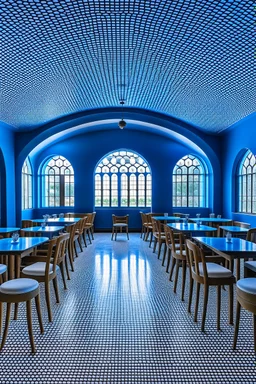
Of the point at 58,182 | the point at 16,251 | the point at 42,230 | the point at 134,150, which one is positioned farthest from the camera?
the point at 58,182

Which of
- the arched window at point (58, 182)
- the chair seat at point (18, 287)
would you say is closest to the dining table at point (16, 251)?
the chair seat at point (18, 287)

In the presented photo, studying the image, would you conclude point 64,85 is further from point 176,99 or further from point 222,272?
point 222,272

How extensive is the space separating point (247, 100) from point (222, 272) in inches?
168

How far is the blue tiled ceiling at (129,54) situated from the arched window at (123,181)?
3.69 meters

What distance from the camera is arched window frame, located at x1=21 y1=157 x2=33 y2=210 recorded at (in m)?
9.09

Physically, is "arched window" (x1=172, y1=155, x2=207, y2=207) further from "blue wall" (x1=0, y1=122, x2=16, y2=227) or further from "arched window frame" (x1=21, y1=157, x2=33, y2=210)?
"blue wall" (x1=0, y1=122, x2=16, y2=227)

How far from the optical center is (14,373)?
206 cm

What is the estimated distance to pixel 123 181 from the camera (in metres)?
10.3

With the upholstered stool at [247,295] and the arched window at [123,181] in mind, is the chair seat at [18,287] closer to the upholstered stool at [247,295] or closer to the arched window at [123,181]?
the upholstered stool at [247,295]

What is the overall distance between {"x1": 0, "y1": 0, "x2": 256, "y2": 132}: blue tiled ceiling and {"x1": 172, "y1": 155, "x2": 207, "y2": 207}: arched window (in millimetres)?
3382

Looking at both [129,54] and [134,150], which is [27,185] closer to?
[134,150]

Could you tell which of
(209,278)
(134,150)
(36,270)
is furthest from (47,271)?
(134,150)

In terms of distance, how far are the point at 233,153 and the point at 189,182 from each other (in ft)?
8.36

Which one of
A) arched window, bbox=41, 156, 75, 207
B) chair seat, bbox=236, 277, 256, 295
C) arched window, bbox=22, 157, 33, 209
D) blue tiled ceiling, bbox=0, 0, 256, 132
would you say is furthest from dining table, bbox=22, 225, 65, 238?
arched window, bbox=41, 156, 75, 207
